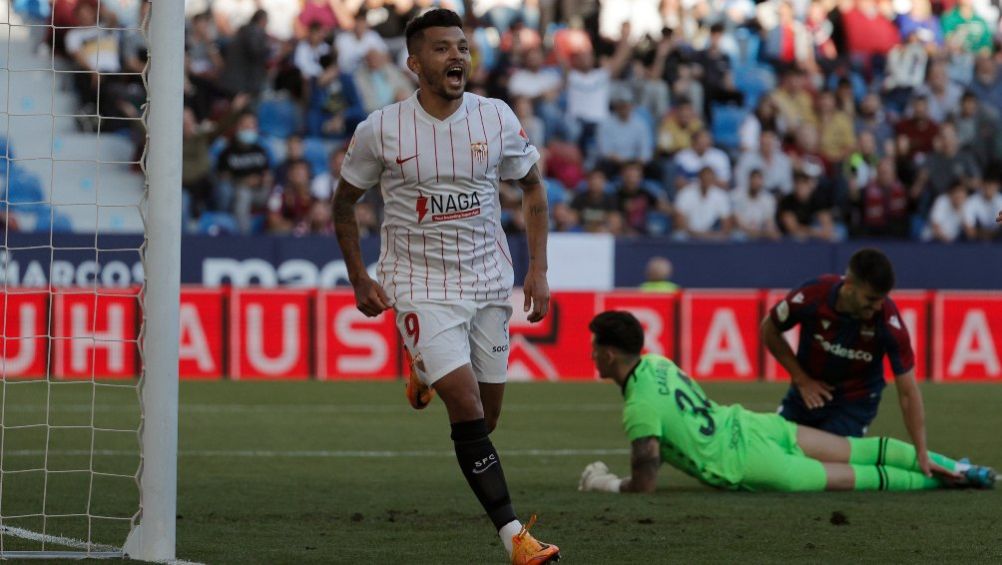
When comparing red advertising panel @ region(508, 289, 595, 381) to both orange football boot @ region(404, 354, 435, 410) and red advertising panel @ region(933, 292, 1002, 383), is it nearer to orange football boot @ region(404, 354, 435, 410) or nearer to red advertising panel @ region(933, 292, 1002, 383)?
red advertising panel @ region(933, 292, 1002, 383)

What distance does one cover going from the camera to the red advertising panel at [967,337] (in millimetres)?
18078

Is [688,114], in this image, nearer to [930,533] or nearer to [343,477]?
[343,477]

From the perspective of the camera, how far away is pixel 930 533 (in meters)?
7.19

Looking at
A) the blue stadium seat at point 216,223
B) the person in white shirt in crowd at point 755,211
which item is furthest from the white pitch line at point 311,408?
the person in white shirt in crowd at point 755,211

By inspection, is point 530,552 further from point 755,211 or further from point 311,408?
point 755,211

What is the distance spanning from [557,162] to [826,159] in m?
3.64

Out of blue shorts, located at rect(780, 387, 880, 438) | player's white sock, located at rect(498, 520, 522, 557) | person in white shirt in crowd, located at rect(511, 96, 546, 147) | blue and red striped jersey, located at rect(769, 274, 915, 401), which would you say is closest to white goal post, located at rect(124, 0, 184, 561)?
player's white sock, located at rect(498, 520, 522, 557)

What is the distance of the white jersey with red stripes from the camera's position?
6.40 metres

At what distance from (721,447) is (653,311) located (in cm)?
925

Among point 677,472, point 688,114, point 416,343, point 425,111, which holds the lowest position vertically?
point 677,472

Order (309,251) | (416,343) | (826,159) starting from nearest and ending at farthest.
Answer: (416,343), (309,251), (826,159)

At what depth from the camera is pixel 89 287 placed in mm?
16844

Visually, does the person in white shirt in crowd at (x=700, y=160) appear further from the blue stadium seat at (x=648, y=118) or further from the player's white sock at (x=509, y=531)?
the player's white sock at (x=509, y=531)

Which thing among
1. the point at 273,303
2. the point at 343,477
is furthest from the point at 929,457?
the point at 273,303
